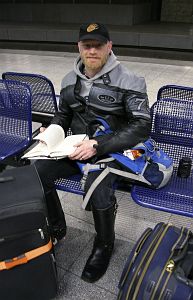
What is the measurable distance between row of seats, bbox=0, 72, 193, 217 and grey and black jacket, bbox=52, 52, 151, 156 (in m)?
0.30

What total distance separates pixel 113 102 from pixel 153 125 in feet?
1.46

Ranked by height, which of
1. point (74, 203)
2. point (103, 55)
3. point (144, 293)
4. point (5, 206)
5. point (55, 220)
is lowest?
point (74, 203)

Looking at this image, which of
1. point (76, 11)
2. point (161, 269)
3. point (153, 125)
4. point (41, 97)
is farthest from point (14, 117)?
point (76, 11)

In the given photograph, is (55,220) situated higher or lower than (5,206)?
lower

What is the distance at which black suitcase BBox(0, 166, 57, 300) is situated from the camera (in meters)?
1.34

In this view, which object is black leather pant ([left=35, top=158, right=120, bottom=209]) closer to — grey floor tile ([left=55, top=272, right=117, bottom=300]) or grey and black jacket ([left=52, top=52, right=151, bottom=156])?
grey and black jacket ([left=52, top=52, right=151, bottom=156])

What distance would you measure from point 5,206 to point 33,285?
1.52ft

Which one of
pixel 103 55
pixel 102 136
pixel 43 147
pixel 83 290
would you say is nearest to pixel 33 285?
pixel 83 290

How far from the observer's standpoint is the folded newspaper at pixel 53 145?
67.9 inches

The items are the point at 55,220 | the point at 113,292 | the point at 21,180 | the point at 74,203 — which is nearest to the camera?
the point at 21,180

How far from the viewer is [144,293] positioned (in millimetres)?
1288

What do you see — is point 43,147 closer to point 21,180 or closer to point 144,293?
point 21,180

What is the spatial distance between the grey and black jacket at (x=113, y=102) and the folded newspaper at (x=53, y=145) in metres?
0.15

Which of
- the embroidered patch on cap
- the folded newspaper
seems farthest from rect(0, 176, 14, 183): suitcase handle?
the embroidered patch on cap
